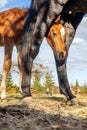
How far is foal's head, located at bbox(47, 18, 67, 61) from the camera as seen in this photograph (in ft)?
22.8

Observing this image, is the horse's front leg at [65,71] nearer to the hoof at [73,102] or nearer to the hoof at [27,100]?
the hoof at [73,102]

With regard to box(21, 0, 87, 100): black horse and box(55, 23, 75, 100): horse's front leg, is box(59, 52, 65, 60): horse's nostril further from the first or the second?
box(21, 0, 87, 100): black horse

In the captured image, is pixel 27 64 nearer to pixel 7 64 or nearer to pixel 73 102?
pixel 73 102

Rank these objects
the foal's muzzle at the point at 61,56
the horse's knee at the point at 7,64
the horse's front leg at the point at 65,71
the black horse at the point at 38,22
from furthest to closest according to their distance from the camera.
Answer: the horse's knee at the point at 7,64
the foal's muzzle at the point at 61,56
the horse's front leg at the point at 65,71
the black horse at the point at 38,22

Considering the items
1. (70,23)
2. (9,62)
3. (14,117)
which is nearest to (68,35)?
(70,23)

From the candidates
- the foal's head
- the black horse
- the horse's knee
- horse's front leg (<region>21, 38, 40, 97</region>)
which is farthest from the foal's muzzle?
the horse's knee

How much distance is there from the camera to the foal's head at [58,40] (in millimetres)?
6938

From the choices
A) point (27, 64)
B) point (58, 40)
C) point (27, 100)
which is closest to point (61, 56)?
point (58, 40)

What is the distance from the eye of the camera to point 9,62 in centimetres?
885

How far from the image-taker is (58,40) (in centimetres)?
762

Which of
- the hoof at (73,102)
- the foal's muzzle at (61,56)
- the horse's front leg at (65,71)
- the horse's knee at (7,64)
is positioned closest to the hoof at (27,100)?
the hoof at (73,102)

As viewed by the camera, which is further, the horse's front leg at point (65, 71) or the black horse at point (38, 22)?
the horse's front leg at point (65, 71)

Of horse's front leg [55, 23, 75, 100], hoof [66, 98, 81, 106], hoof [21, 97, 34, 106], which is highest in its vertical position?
horse's front leg [55, 23, 75, 100]

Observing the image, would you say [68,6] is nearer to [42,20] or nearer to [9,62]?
[42,20]
